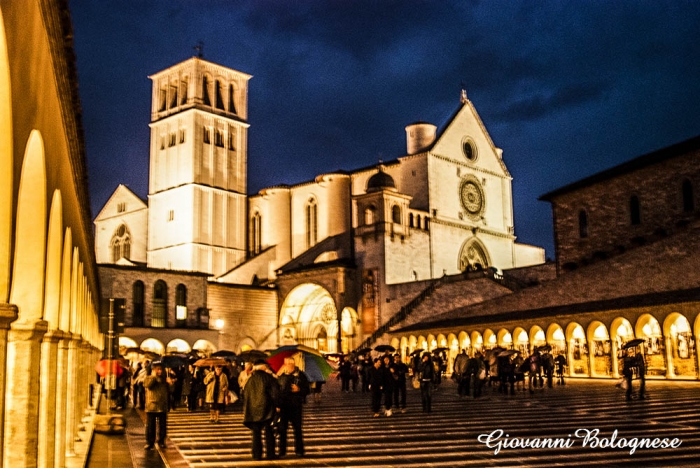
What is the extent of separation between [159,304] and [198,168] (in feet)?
53.6

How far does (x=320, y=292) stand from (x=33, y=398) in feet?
183

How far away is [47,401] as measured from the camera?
8711 millimetres

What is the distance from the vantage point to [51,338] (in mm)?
8789

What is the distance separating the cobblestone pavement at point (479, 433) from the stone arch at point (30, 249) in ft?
17.1

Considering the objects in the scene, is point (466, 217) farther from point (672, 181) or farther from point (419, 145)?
point (672, 181)

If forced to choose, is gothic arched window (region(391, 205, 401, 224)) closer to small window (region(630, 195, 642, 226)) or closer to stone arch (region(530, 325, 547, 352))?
stone arch (region(530, 325, 547, 352))

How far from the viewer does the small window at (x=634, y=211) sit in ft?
128

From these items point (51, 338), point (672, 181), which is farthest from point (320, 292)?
point (51, 338)

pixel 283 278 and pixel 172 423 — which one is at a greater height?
pixel 283 278

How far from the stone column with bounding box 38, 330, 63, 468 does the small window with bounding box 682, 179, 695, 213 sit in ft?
107

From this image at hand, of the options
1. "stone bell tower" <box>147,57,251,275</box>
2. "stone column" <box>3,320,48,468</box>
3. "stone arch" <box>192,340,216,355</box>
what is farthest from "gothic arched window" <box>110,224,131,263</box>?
"stone column" <box>3,320,48,468</box>

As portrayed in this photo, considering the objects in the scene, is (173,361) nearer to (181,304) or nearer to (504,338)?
(504,338)

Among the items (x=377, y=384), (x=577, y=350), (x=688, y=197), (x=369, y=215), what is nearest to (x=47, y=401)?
(x=377, y=384)

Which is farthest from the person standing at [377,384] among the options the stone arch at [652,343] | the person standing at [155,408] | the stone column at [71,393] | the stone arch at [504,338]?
the stone arch at [504,338]
